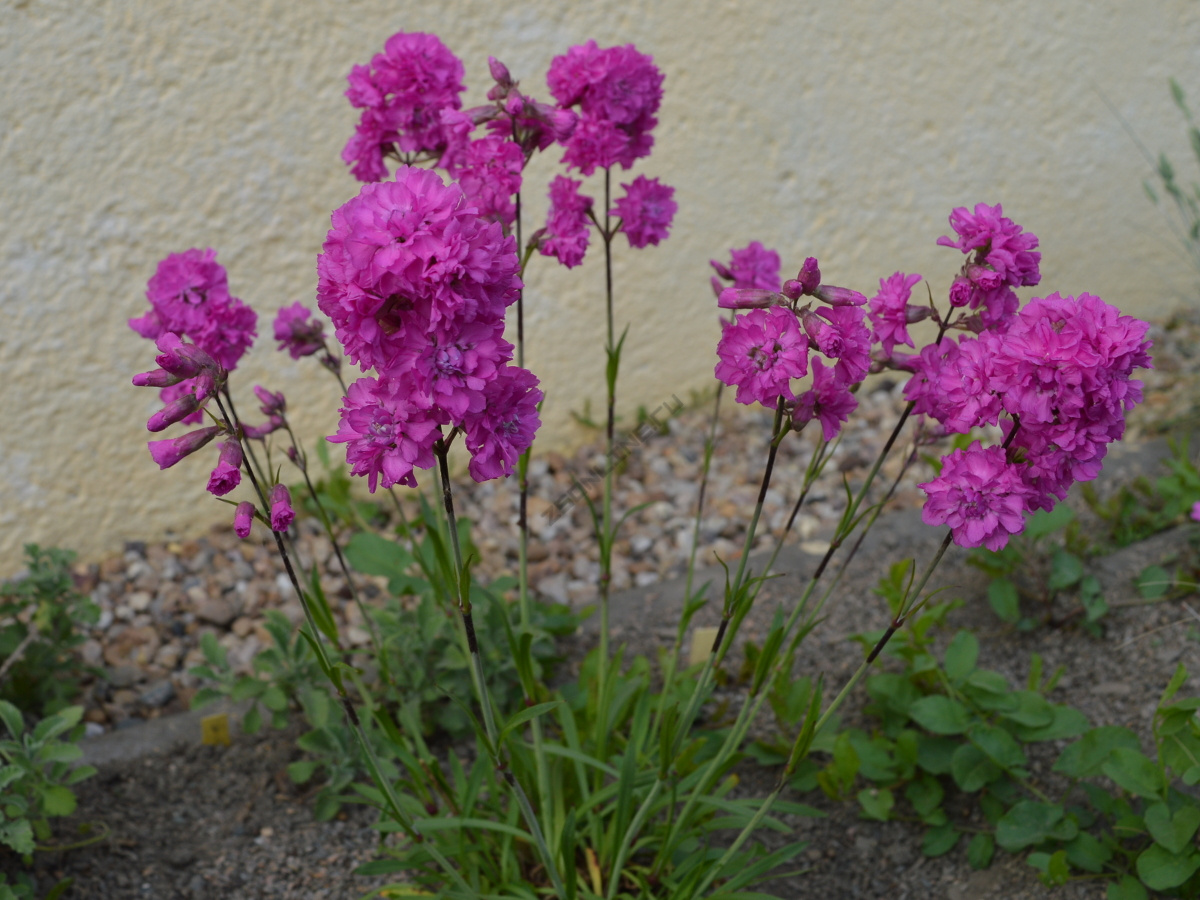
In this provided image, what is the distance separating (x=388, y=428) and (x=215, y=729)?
1658 millimetres

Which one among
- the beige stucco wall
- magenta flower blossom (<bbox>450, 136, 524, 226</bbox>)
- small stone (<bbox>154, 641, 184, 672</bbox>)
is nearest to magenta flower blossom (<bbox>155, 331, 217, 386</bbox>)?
magenta flower blossom (<bbox>450, 136, 524, 226</bbox>)

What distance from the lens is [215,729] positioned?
260 centimetres

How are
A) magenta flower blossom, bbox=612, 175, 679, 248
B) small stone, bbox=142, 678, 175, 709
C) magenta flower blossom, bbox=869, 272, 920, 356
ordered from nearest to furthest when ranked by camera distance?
1. magenta flower blossom, bbox=869, 272, 920, 356
2. magenta flower blossom, bbox=612, 175, 679, 248
3. small stone, bbox=142, 678, 175, 709

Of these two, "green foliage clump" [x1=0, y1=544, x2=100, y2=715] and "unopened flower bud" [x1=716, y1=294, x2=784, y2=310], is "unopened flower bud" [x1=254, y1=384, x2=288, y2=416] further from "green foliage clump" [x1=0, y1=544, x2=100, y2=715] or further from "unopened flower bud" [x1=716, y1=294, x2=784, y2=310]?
"green foliage clump" [x1=0, y1=544, x2=100, y2=715]

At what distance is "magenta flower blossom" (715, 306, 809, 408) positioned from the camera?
4.75ft

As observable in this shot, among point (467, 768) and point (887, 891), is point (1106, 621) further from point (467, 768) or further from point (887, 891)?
point (467, 768)

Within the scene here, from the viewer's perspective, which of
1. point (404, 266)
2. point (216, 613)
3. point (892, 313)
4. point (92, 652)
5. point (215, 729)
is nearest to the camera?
point (404, 266)

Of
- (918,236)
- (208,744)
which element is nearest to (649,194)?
(208,744)

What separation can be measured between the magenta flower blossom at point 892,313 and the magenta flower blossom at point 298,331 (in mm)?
1084

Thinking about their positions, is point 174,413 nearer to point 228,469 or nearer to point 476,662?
point 228,469

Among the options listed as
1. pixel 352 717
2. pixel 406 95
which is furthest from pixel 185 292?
pixel 352 717

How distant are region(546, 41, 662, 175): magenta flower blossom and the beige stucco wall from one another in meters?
1.63

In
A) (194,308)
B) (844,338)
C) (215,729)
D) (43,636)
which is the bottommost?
(215,729)

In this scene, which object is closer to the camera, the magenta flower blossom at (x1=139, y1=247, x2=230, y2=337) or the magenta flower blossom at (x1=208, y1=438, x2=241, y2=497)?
the magenta flower blossom at (x1=208, y1=438, x2=241, y2=497)
